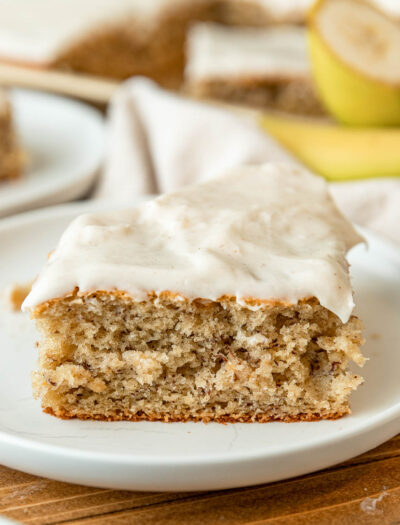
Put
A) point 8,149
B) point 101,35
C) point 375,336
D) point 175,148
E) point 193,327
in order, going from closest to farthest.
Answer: point 193,327
point 375,336
point 175,148
point 8,149
point 101,35

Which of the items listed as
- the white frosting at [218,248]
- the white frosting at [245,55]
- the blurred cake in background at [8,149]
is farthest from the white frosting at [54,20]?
the white frosting at [218,248]

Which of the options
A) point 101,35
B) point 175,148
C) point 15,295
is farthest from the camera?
point 101,35

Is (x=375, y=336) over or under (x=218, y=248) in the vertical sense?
under

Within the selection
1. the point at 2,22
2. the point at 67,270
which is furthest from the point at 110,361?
the point at 2,22

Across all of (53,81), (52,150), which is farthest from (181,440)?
(53,81)

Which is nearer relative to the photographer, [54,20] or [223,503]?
[223,503]

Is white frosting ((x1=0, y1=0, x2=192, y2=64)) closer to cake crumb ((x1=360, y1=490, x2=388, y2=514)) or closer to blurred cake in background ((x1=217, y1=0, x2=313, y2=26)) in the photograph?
blurred cake in background ((x1=217, y1=0, x2=313, y2=26))

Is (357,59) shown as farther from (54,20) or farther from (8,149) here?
(54,20)
